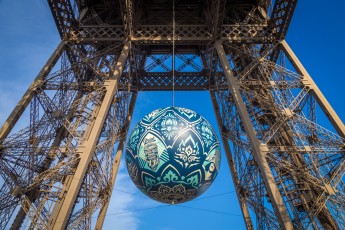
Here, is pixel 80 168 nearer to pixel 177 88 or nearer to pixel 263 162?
pixel 263 162

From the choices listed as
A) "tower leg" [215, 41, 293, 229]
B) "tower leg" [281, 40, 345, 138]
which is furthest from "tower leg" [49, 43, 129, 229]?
"tower leg" [281, 40, 345, 138]

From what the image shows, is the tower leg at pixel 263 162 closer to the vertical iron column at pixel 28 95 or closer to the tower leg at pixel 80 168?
the tower leg at pixel 80 168

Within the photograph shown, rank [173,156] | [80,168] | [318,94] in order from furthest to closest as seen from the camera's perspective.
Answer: [318,94] < [80,168] < [173,156]

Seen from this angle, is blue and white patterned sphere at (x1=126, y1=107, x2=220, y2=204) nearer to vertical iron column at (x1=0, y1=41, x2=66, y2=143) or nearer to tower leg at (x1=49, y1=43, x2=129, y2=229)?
tower leg at (x1=49, y1=43, x2=129, y2=229)

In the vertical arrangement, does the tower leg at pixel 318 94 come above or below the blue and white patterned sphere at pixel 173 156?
above

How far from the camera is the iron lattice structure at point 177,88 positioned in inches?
299

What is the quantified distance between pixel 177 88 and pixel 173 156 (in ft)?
29.7

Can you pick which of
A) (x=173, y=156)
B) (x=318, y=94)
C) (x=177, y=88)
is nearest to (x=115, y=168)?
(x=177, y=88)

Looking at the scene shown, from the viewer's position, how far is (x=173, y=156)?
5168 millimetres

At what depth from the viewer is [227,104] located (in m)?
12.8

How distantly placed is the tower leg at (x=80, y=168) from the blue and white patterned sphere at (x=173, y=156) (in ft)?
6.17

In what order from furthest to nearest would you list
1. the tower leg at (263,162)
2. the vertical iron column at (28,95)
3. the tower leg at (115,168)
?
the tower leg at (115,168), the vertical iron column at (28,95), the tower leg at (263,162)

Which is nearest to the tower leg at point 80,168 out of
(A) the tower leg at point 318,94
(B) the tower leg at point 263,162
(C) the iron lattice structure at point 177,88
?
(C) the iron lattice structure at point 177,88

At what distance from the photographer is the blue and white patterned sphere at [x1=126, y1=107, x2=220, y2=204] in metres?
5.21
